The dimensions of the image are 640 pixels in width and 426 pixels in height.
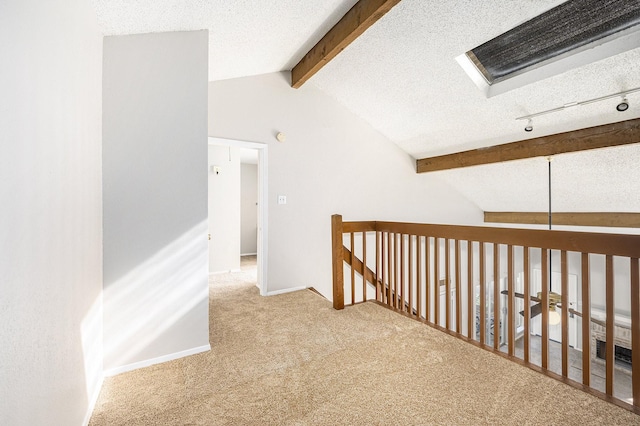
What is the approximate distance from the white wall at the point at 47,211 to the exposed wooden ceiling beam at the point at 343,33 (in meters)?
1.98

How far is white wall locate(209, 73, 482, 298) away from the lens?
369 cm

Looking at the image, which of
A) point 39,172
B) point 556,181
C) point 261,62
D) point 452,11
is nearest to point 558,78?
point 452,11

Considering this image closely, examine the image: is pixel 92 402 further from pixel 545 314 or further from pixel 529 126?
pixel 529 126

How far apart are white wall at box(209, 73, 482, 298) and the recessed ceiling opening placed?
6.05 feet

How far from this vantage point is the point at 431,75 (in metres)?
3.41

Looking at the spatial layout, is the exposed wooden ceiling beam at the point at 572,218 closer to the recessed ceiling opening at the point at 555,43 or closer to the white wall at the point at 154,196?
the recessed ceiling opening at the point at 555,43

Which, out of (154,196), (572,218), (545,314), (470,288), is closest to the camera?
(545,314)

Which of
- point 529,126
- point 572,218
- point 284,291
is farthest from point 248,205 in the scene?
point 572,218

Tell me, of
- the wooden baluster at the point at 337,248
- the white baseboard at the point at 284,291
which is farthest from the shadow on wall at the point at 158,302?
A: the white baseboard at the point at 284,291

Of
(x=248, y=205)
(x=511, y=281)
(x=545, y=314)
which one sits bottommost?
(x=545, y=314)

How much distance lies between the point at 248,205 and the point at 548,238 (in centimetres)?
658

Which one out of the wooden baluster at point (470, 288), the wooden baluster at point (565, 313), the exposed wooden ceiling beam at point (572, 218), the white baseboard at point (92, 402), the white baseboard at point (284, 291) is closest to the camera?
the white baseboard at point (92, 402)

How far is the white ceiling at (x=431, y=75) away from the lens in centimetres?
237

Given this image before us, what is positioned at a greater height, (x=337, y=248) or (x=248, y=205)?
(x=248, y=205)
